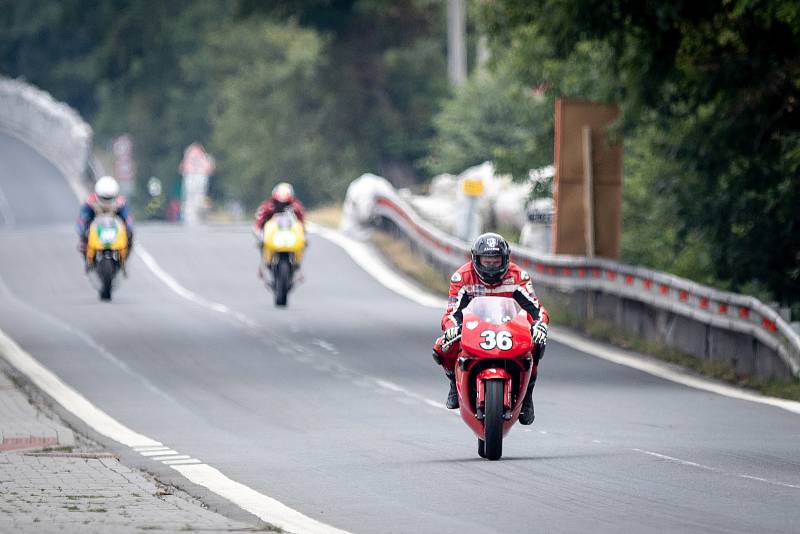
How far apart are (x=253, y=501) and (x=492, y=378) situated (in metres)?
2.45

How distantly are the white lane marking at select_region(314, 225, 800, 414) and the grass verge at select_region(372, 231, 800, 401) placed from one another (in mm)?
202

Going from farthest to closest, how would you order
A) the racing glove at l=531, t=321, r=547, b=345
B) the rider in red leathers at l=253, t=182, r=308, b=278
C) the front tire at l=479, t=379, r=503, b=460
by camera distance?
the rider in red leathers at l=253, t=182, r=308, b=278, the racing glove at l=531, t=321, r=547, b=345, the front tire at l=479, t=379, r=503, b=460

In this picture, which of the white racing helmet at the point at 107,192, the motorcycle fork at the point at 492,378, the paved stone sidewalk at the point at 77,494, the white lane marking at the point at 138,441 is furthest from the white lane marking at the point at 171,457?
the white racing helmet at the point at 107,192

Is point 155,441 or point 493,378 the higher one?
point 493,378

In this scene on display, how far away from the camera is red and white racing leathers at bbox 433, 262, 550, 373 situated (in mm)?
14156

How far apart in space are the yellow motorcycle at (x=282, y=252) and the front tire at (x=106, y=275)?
2254mm

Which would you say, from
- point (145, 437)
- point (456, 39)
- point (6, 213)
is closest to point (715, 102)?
point (145, 437)

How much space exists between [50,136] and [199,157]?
2981 cm

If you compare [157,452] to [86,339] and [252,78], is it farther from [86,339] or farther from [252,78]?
[252,78]

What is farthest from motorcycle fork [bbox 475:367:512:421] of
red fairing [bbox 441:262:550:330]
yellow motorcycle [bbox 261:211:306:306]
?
yellow motorcycle [bbox 261:211:306:306]

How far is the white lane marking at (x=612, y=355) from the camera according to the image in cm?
1912

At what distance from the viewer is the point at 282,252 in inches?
1090

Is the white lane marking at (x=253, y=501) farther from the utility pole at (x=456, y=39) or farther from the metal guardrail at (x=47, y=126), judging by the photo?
the metal guardrail at (x=47, y=126)

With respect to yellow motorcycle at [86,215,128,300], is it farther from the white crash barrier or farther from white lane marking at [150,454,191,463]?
white lane marking at [150,454,191,463]
